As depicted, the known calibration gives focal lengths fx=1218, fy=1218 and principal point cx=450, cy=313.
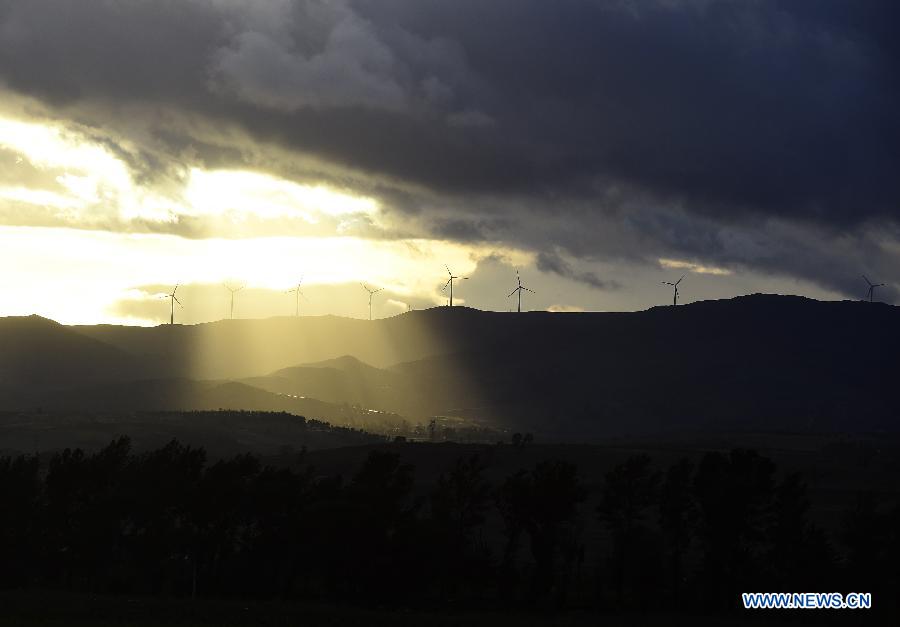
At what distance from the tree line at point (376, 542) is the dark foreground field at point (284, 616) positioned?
9.62 m

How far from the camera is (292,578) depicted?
150 metres

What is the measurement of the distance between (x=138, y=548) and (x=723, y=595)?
7754 cm

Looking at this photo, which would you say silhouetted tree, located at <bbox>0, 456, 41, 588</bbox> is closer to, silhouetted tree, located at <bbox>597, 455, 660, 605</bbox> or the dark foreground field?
the dark foreground field

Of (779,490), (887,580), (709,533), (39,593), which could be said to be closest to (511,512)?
(709,533)

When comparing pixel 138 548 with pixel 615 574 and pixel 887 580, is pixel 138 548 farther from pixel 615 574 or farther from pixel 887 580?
pixel 887 580

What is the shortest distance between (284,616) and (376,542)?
2832 centimetres

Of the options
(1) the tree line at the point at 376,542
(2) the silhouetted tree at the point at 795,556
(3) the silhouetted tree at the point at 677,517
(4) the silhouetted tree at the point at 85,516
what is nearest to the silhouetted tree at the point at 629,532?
(1) the tree line at the point at 376,542

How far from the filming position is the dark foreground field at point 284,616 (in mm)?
114375

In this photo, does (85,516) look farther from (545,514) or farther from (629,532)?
(629,532)

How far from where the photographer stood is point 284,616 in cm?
12206

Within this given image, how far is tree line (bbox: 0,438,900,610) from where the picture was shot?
15000 centimetres

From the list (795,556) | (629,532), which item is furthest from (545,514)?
(795,556)

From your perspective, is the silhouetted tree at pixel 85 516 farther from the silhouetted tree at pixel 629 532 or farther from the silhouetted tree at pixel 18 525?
the silhouetted tree at pixel 629 532

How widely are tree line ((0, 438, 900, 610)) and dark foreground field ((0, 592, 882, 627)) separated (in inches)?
379
